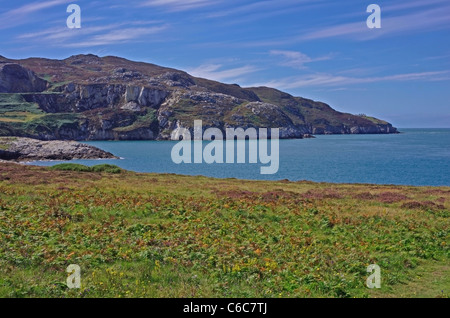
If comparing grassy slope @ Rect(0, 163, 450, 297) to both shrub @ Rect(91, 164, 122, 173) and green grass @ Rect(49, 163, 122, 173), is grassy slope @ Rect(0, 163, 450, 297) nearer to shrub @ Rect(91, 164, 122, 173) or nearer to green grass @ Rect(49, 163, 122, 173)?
green grass @ Rect(49, 163, 122, 173)

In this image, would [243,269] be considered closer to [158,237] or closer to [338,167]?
[158,237]

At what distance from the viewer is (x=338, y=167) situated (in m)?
114

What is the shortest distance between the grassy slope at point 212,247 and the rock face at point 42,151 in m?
107

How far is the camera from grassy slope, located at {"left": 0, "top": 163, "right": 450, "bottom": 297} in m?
14.9

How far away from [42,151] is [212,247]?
13498 cm

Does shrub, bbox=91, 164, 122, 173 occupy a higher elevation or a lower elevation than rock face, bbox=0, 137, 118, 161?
lower

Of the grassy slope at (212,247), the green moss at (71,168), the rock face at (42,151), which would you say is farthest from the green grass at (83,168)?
the rock face at (42,151)

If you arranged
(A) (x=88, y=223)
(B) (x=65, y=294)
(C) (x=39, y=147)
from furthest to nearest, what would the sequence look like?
(C) (x=39, y=147)
(A) (x=88, y=223)
(B) (x=65, y=294)

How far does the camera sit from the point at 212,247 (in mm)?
19625

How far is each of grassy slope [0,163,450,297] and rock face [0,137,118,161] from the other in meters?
107

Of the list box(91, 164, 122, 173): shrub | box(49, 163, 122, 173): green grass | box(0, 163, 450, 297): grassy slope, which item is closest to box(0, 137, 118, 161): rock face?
box(49, 163, 122, 173): green grass

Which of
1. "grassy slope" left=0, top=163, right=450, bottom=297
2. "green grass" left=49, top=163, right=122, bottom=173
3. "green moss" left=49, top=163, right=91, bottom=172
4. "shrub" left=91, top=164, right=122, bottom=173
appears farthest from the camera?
"shrub" left=91, top=164, right=122, bottom=173
